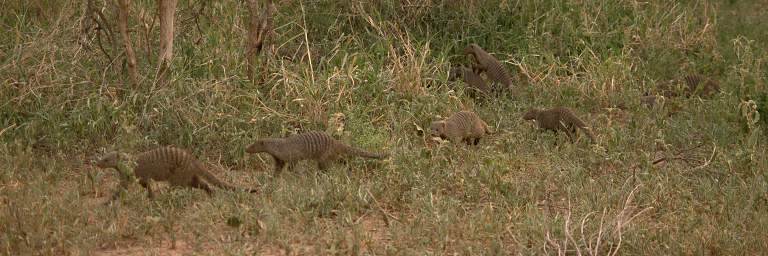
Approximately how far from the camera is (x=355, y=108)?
7039mm

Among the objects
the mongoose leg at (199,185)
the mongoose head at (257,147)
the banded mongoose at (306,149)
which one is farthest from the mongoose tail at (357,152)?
the mongoose leg at (199,185)

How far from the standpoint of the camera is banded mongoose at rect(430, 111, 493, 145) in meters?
6.49

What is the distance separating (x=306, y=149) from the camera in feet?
19.7

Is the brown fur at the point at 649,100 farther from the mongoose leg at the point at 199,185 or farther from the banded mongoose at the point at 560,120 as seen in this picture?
the mongoose leg at the point at 199,185

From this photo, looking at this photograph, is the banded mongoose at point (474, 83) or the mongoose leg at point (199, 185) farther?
the banded mongoose at point (474, 83)

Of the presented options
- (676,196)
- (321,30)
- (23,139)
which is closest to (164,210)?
(23,139)

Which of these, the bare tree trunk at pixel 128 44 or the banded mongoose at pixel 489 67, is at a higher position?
the bare tree trunk at pixel 128 44

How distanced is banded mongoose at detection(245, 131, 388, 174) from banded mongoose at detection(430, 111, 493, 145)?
512 mm

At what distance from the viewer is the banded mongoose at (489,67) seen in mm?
8031

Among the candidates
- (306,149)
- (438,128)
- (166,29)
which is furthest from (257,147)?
(166,29)

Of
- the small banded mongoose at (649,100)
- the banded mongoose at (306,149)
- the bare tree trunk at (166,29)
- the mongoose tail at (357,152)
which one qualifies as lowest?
the small banded mongoose at (649,100)

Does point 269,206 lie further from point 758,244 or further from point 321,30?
point 321,30

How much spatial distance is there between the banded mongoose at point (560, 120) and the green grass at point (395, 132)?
98mm

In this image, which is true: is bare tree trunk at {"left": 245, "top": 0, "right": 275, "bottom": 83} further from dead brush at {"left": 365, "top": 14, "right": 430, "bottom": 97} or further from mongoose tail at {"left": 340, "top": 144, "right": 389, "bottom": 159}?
mongoose tail at {"left": 340, "top": 144, "right": 389, "bottom": 159}
